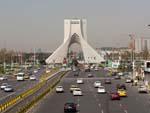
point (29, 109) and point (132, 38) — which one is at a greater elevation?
point (132, 38)

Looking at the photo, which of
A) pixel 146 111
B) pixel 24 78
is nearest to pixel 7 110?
pixel 146 111

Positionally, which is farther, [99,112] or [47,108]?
[47,108]

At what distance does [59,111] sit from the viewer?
3219cm

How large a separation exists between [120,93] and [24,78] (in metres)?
44.0

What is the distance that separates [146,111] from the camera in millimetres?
31750

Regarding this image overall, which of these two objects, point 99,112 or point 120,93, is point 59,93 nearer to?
point 120,93

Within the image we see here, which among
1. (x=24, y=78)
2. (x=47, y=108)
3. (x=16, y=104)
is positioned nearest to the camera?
(x=16, y=104)

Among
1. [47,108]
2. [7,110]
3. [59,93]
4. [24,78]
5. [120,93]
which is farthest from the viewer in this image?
[24,78]

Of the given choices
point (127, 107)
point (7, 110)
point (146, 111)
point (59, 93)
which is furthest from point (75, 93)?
point (7, 110)

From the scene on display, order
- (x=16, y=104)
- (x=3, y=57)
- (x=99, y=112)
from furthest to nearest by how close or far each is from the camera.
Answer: (x=3, y=57), (x=99, y=112), (x=16, y=104)

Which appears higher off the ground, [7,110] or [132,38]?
[132,38]

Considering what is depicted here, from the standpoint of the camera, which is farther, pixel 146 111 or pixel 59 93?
pixel 59 93

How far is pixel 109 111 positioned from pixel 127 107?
14.3 ft

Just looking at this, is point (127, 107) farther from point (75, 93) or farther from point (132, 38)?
point (132, 38)
